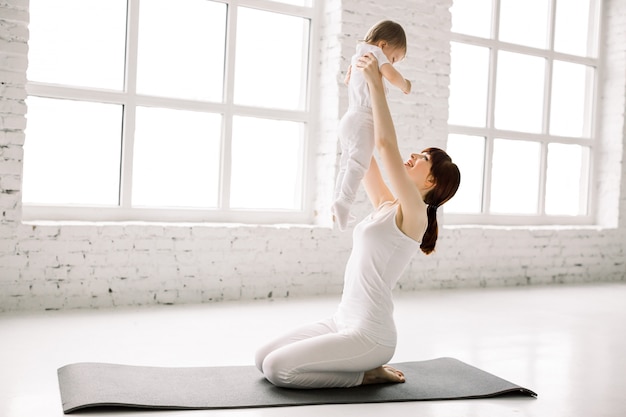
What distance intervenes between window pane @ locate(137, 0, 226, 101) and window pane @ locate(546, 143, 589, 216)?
12.4 feet

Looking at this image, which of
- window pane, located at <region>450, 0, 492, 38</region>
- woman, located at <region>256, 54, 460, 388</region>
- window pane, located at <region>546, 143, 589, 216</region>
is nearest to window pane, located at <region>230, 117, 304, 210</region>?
window pane, located at <region>450, 0, 492, 38</region>

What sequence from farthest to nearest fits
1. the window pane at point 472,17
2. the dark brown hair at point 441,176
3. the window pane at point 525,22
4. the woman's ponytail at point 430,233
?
the window pane at point 525,22
the window pane at point 472,17
the woman's ponytail at point 430,233
the dark brown hair at point 441,176

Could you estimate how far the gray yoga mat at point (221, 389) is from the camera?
8.55 feet

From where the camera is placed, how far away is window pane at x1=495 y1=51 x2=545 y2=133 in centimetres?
685

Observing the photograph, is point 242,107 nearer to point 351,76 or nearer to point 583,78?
point 351,76

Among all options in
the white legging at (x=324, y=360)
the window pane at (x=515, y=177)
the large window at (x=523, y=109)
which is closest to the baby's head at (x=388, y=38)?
the white legging at (x=324, y=360)

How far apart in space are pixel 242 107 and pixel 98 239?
1.54m

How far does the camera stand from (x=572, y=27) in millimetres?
7293

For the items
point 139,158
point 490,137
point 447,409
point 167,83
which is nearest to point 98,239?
point 139,158

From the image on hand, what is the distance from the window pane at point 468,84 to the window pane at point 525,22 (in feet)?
1.28

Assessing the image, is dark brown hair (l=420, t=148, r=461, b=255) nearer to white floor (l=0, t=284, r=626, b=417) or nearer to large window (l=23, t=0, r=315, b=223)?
white floor (l=0, t=284, r=626, b=417)

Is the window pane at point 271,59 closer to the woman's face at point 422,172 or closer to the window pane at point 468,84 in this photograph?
the window pane at point 468,84

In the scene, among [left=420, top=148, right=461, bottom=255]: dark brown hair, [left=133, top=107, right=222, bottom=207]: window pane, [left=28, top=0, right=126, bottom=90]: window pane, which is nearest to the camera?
[left=420, top=148, right=461, bottom=255]: dark brown hair

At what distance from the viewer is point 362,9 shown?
5.50 metres
